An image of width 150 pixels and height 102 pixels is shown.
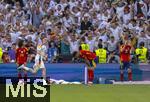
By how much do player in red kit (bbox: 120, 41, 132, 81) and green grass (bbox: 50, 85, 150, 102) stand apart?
1700 millimetres

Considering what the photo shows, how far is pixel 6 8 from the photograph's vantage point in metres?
23.9

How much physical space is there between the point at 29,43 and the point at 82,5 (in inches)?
127

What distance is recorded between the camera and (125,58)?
842 inches

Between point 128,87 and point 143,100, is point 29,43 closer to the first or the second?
point 128,87

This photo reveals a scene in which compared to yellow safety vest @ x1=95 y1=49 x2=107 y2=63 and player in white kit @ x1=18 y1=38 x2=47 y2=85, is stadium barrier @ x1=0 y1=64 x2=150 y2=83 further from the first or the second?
yellow safety vest @ x1=95 y1=49 x2=107 y2=63

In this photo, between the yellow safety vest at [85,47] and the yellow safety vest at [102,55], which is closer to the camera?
the yellow safety vest at [102,55]

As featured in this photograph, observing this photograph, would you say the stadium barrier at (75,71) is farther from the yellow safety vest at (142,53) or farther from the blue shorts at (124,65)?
the yellow safety vest at (142,53)

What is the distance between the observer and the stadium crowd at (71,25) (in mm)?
22281

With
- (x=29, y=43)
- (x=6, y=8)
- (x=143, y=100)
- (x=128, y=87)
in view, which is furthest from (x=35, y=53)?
(x=143, y=100)

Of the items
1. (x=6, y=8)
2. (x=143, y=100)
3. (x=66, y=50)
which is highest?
(x=6, y=8)

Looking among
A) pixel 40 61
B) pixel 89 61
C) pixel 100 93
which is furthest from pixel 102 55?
pixel 100 93

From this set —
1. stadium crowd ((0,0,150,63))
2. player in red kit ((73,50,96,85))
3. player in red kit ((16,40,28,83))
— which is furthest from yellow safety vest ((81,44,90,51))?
player in red kit ((16,40,28,83))

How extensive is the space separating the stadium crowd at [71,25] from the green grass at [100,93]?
9.64 feet

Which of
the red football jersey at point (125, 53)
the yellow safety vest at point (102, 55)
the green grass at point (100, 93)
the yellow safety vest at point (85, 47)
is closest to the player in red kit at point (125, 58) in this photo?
the red football jersey at point (125, 53)
